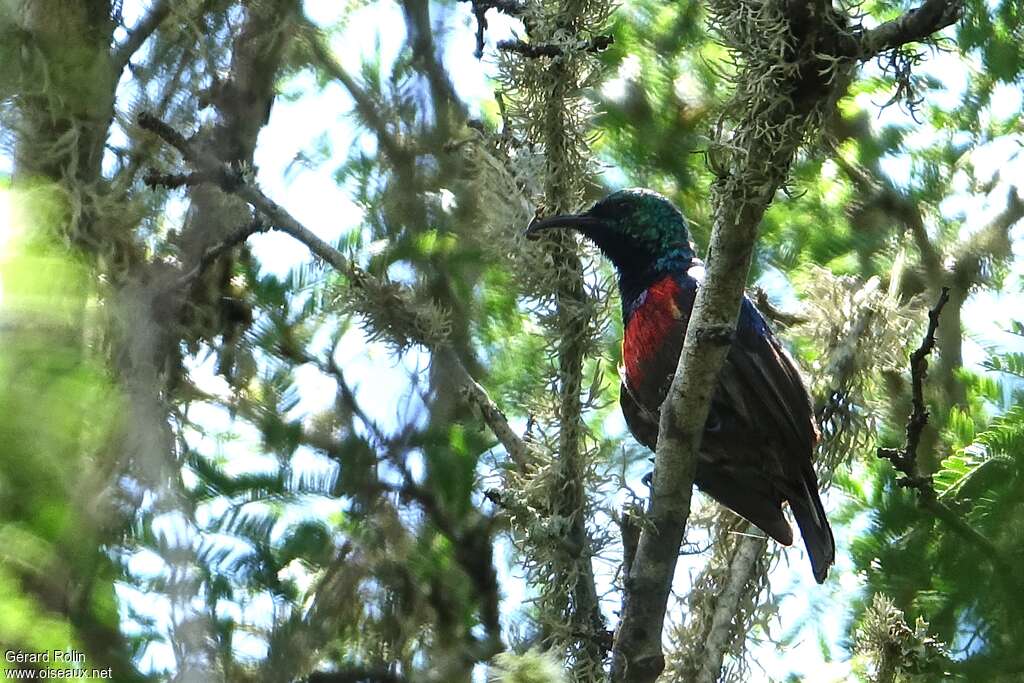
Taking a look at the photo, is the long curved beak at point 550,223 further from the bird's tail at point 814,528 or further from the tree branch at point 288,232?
the bird's tail at point 814,528

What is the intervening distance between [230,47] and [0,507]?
125 inches

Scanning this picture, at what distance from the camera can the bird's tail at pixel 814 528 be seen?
11.8ft

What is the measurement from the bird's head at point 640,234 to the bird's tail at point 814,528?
0.95 metres

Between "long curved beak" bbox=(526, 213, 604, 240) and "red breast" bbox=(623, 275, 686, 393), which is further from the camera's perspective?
"red breast" bbox=(623, 275, 686, 393)

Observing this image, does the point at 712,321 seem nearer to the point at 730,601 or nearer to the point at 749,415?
the point at 749,415

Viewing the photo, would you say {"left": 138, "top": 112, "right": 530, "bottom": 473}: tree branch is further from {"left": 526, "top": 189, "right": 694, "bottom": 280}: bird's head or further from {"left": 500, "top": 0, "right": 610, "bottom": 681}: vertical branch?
{"left": 526, "top": 189, "right": 694, "bottom": 280}: bird's head

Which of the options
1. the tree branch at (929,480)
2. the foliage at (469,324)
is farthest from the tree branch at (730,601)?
the tree branch at (929,480)

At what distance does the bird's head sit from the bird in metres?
0.01

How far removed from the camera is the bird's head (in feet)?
13.6

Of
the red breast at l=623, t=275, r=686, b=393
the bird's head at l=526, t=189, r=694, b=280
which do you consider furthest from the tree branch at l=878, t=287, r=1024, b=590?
the bird's head at l=526, t=189, r=694, b=280

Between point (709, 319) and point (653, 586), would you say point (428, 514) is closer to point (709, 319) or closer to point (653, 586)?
point (653, 586)

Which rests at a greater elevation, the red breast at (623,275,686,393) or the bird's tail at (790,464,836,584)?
the red breast at (623,275,686,393)

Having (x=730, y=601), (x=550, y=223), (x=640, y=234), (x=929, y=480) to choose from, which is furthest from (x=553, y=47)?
(x=730, y=601)

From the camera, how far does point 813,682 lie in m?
3.70
